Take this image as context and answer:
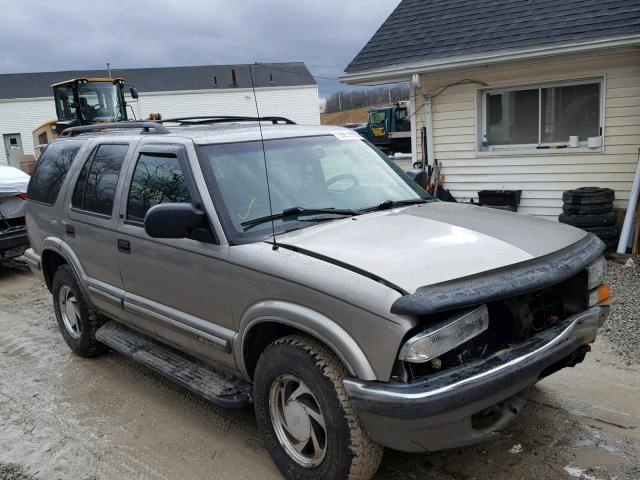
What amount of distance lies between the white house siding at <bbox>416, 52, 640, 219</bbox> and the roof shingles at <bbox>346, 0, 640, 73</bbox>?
0.39 meters

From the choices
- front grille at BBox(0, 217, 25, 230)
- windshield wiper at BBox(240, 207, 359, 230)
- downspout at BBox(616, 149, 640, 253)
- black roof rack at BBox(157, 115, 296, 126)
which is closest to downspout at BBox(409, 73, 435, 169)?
downspout at BBox(616, 149, 640, 253)

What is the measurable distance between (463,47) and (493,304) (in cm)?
731

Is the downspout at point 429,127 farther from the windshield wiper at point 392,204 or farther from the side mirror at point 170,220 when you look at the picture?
the side mirror at point 170,220

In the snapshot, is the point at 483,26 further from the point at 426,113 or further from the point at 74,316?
the point at 74,316

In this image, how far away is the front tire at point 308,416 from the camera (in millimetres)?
2715

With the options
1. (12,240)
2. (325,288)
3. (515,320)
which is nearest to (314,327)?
(325,288)

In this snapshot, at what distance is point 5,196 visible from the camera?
8586 millimetres

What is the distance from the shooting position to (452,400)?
2432 millimetres

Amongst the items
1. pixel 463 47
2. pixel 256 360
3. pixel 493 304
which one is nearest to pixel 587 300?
pixel 493 304

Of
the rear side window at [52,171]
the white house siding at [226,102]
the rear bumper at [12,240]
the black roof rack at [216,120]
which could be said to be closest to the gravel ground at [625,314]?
the black roof rack at [216,120]

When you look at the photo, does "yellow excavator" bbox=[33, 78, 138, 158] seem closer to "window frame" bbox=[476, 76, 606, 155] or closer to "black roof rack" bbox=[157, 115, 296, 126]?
"window frame" bbox=[476, 76, 606, 155]

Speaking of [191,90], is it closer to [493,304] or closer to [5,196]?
[5,196]

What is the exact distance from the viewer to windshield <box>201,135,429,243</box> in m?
3.39

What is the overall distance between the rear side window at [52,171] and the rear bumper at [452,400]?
3621 mm
